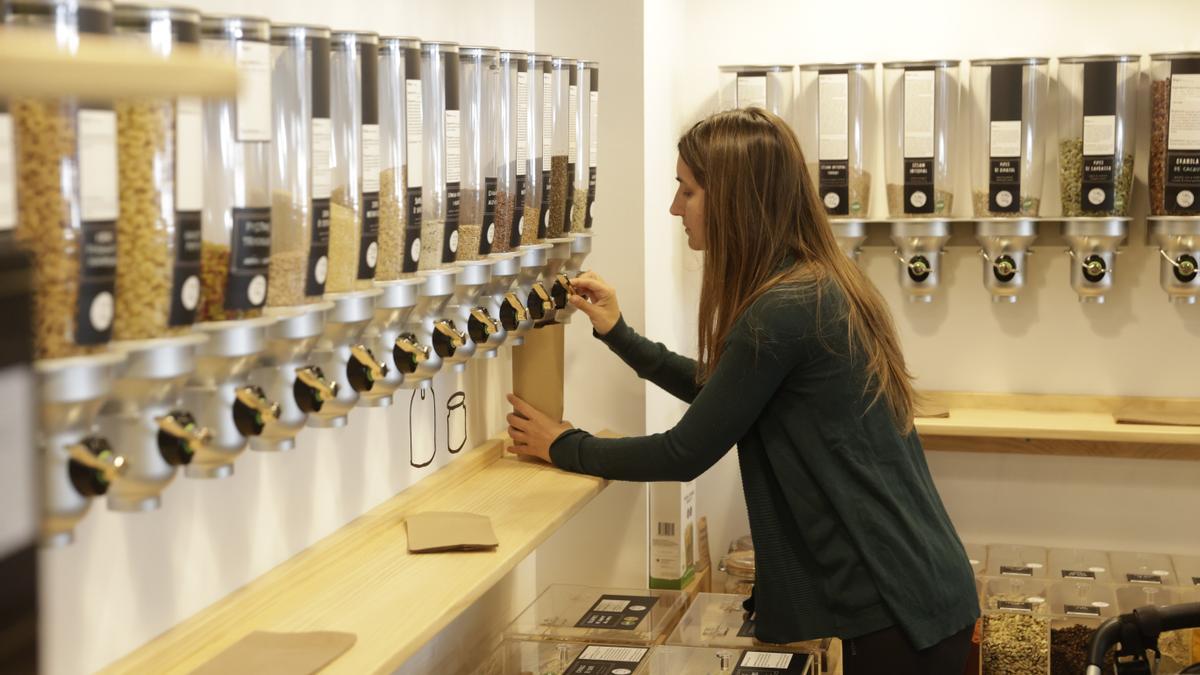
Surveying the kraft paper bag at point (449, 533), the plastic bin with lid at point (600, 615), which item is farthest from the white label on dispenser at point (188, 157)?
the plastic bin with lid at point (600, 615)

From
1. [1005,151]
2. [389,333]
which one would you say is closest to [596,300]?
[389,333]

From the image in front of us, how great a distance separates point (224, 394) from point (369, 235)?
0.36 meters

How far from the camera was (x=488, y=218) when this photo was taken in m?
2.20

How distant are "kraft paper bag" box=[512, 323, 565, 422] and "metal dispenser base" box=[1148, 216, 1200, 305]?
61.7 inches

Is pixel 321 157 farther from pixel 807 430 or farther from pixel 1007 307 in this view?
pixel 1007 307

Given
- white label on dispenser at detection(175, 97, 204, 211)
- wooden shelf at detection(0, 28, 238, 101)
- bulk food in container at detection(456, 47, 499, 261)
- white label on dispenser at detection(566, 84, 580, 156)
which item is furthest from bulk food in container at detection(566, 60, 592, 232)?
wooden shelf at detection(0, 28, 238, 101)

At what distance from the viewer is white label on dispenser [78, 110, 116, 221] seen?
1.23 m

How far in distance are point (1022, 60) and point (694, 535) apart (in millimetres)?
1474

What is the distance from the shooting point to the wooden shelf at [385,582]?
5.87 feet

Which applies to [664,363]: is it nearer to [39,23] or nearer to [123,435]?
[123,435]

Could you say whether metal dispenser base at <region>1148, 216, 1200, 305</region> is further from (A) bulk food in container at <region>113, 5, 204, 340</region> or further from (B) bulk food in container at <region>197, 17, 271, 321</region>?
(A) bulk food in container at <region>113, 5, 204, 340</region>

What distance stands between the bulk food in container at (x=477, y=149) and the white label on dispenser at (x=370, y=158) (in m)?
0.32

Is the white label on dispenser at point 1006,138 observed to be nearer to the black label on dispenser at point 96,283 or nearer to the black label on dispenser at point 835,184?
the black label on dispenser at point 835,184

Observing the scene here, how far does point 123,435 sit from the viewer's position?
1373 millimetres
